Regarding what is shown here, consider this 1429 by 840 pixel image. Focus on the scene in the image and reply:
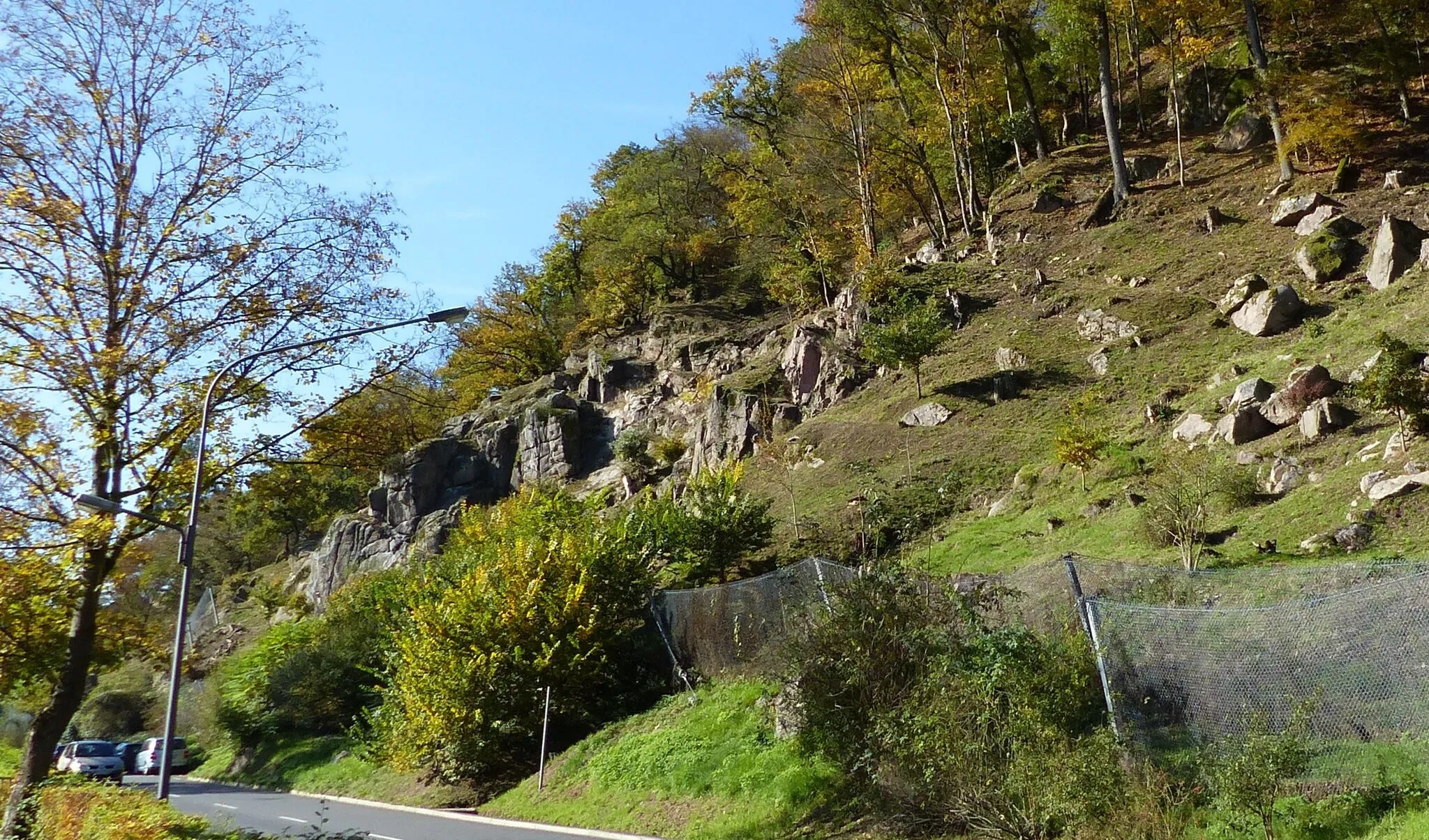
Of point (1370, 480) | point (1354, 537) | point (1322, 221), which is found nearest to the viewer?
point (1354, 537)

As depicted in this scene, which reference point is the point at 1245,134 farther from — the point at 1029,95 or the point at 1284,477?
the point at 1284,477

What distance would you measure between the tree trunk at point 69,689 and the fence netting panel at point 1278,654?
11411 millimetres

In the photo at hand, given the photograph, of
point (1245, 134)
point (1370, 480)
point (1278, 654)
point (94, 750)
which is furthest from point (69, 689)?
point (1245, 134)

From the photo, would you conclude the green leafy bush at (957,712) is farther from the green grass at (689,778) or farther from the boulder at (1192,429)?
the boulder at (1192,429)

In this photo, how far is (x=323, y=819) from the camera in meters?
12.0

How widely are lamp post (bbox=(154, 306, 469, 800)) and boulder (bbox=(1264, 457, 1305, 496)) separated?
13.1 meters

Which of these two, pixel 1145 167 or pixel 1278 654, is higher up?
pixel 1145 167

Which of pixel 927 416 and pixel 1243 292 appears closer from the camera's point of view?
pixel 1243 292

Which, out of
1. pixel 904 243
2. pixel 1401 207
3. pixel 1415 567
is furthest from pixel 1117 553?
pixel 904 243

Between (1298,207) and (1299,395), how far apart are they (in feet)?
37.2

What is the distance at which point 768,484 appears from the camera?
27875 millimetres

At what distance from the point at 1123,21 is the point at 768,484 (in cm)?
2613

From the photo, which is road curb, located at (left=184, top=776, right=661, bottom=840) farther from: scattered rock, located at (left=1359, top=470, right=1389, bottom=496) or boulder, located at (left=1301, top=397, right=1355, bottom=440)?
boulder, located at (left=1301, top=397, right=1355, bottom=440)

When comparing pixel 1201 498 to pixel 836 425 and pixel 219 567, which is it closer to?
pixel 836 425
